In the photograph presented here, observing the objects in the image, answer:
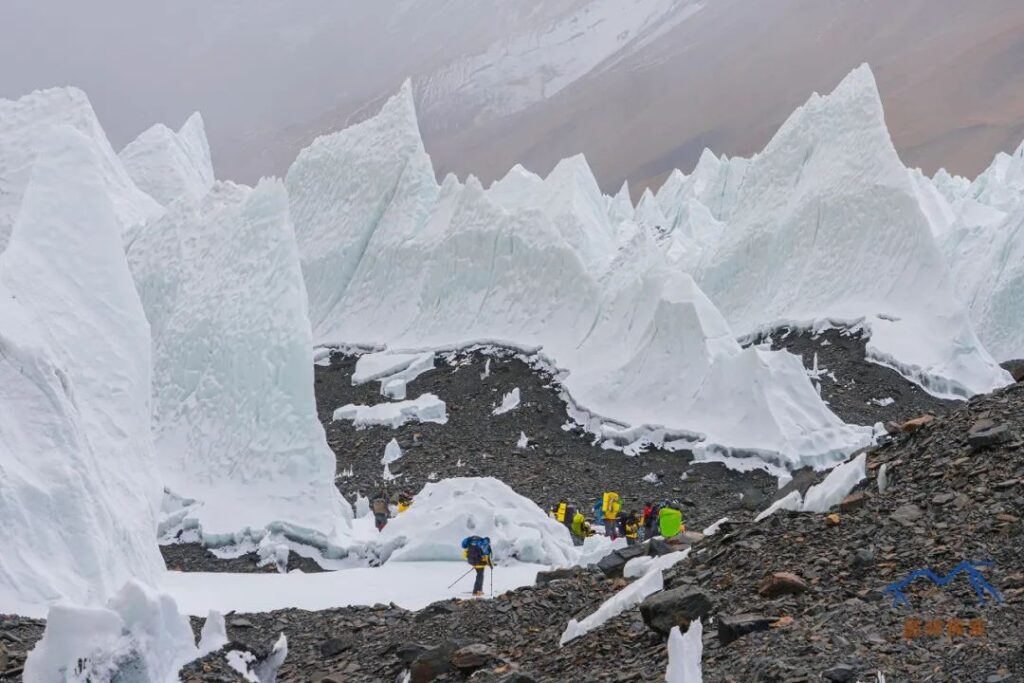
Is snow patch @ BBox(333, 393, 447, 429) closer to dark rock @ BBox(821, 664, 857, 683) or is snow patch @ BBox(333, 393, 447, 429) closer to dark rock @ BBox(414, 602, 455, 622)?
dark rock @ BBox(414, 602, 455, 622)

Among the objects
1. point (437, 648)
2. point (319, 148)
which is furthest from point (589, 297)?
point (437, 648)

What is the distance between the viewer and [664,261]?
4519 cm

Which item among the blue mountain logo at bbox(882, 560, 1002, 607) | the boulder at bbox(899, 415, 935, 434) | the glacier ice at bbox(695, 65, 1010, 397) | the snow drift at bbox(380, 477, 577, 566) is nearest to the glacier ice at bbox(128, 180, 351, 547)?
the snow drift at bbox(380, 477, 577, 566)

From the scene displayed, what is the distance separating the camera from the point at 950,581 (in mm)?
7125

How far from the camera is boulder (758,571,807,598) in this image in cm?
785

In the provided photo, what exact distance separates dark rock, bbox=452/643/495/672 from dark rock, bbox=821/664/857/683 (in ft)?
11.2

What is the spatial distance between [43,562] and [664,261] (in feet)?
119

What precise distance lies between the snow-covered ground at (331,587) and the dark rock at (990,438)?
769 cm

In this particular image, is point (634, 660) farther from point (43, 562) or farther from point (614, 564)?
point (43, 562)

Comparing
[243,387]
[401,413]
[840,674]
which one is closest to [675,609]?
[840,674]

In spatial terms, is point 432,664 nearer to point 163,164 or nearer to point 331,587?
→ point 331,587

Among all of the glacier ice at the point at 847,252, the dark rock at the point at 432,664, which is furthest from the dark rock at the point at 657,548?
the glacier ice at the point at 847,252

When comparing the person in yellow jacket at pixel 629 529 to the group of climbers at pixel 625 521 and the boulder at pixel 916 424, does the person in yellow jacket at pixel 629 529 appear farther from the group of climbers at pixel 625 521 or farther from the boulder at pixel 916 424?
the boulder at pixel 916 424

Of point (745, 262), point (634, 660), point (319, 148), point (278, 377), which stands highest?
point (319, 148)
